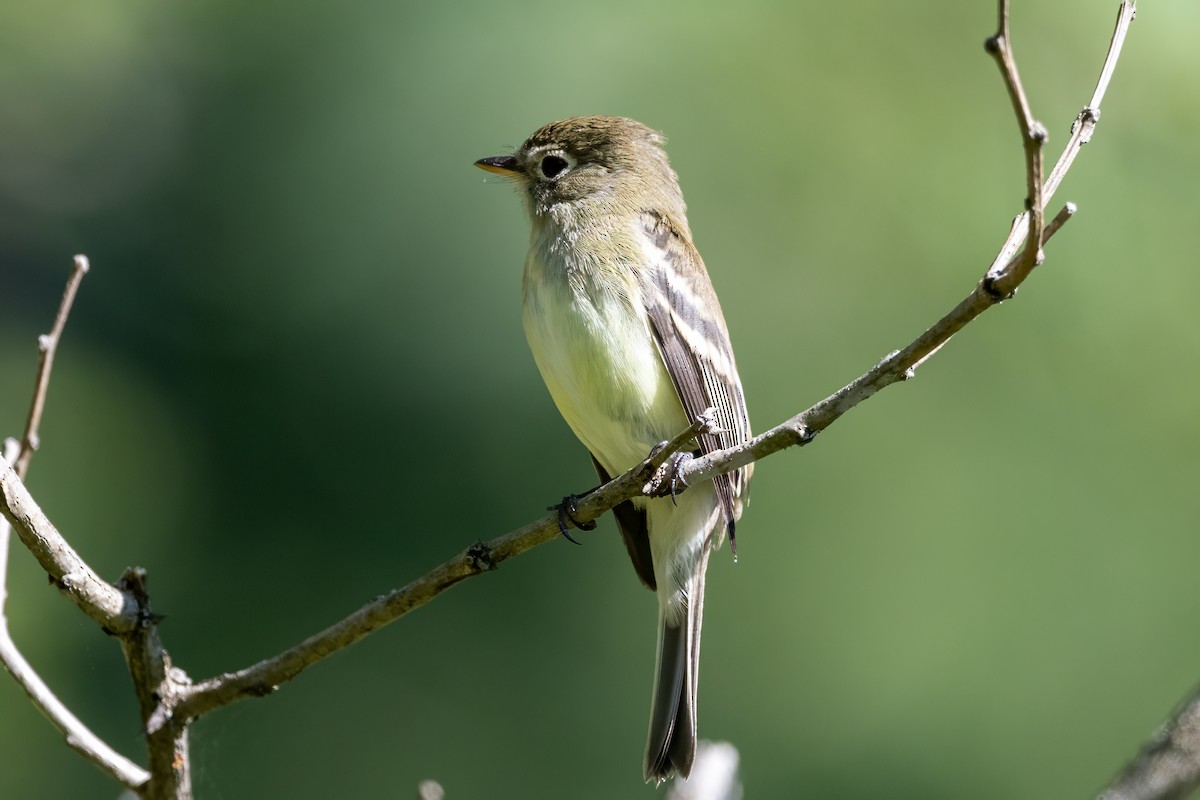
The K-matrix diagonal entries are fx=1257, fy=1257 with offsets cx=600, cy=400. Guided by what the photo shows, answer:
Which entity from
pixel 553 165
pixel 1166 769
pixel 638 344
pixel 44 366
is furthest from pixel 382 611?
pixel 553 165

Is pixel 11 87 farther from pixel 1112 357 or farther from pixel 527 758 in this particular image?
pixel 1112 357

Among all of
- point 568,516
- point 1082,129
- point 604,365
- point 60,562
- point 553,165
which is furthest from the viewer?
point 553,165

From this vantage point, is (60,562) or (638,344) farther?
(638,344)

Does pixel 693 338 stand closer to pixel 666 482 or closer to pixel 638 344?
pixel 638 344

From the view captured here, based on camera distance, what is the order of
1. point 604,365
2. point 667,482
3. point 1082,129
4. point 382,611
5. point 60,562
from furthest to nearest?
point 604,365, point 667,482, point 382,611, point 60,562, point 1082,129

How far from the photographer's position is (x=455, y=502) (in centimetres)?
559

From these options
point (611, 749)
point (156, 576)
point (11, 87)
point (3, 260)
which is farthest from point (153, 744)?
point (11, 87)

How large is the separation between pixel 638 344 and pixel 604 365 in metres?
0.14

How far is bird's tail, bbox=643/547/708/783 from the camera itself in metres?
3.72

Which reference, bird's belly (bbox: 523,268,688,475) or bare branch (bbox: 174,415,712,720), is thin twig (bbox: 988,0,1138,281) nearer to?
bare branch (bbox: 174,415,712,720)

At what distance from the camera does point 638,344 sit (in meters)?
3.60

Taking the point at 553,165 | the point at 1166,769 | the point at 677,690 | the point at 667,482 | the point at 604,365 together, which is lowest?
the point at 1166,769

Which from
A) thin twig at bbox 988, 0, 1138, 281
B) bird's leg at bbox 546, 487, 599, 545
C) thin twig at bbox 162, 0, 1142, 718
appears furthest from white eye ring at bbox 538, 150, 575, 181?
thin twig at bbox 988, 0, 1138, 281

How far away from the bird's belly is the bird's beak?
78 cm
